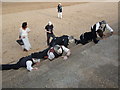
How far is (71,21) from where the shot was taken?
13.7 metres

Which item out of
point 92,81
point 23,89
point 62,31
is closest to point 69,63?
point 92,81

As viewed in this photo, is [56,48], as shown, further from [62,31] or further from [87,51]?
[62,31]

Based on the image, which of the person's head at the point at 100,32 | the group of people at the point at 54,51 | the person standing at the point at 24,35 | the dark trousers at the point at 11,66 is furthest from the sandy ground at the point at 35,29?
the person's head at the point at 100,32

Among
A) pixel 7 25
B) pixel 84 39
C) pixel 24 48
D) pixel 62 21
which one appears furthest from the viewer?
pixel 62 21

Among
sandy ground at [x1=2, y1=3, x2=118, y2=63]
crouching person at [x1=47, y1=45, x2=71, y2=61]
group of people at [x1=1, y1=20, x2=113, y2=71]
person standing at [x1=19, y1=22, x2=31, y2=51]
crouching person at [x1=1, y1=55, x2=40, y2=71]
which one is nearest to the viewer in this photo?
crouching person at [x1=1, y1=55, x2=40, y2=71]

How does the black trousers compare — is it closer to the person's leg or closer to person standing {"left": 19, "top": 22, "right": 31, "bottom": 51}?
the person's leg

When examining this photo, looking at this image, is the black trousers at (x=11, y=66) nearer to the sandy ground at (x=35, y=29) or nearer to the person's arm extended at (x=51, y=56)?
the person's arm extended at (x=51, y=56)

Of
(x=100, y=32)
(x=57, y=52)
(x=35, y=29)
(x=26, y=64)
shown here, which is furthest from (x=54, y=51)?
(x=35, y=29)

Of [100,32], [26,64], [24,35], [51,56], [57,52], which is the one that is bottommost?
[26,64]

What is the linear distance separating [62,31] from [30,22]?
11.7ft

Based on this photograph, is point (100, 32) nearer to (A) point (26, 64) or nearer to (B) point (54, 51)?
(B) point (54, 51)

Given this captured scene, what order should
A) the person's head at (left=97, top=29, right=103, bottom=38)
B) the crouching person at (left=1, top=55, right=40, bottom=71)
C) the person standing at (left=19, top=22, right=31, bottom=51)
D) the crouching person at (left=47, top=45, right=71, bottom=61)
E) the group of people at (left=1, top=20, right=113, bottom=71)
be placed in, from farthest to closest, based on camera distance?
1. the person standing at (left=19, top=22, right=31, bottom=51)
2. the person's head at (left=97, top=29, right=103, bottom=38)
3. the crouching person at (left=47, top=45, right=71, bottom=61)
4. the group of people at (left=1, top=20, right=113, bottom=71)
5. the crouching person at (left=1, top=55, right=40, bottom=71)

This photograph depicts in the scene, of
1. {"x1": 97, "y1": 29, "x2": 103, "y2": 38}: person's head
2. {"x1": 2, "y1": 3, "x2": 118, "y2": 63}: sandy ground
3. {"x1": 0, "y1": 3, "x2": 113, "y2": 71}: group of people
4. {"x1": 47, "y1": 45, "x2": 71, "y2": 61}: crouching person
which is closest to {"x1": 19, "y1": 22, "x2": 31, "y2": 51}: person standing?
{"x1": 0, "y1": 3, "x2": 113, "y2": 71}: group of people

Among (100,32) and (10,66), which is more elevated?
(100,32)
